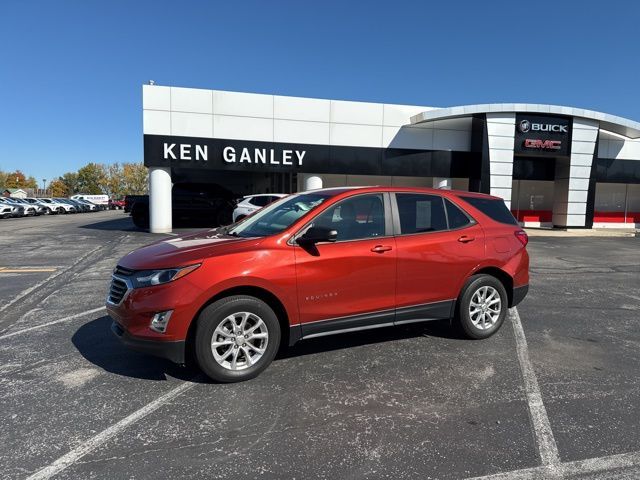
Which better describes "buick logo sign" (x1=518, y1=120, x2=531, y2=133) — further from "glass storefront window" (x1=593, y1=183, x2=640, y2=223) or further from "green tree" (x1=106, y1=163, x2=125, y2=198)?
"green tree" (x1=106, y1=163, x2=125, y2=198)

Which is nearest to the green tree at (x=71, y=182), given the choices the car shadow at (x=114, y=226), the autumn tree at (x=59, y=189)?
the autumn tree at (x=59, y=189)

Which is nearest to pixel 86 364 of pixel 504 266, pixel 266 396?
pixel 266 396

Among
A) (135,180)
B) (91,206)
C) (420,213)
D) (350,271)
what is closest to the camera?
(350,271)

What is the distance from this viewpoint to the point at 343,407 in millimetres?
3674

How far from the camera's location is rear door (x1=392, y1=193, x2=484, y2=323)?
15.6 feet

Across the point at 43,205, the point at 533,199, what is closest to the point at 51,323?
the point at 533,199

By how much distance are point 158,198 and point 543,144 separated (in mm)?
17765

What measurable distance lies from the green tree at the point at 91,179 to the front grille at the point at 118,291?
111272mm

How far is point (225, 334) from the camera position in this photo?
398 cm

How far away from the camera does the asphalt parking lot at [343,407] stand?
2.93 meters

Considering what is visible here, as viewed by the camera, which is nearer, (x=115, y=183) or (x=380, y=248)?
(x=380, y=248)

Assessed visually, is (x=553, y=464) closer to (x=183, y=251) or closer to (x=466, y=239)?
(x=466, y=239)

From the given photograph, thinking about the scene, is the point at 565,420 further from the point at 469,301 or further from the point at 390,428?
the point at 469,301

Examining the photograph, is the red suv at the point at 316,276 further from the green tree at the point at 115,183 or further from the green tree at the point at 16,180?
the green tree at the point at 16,180
